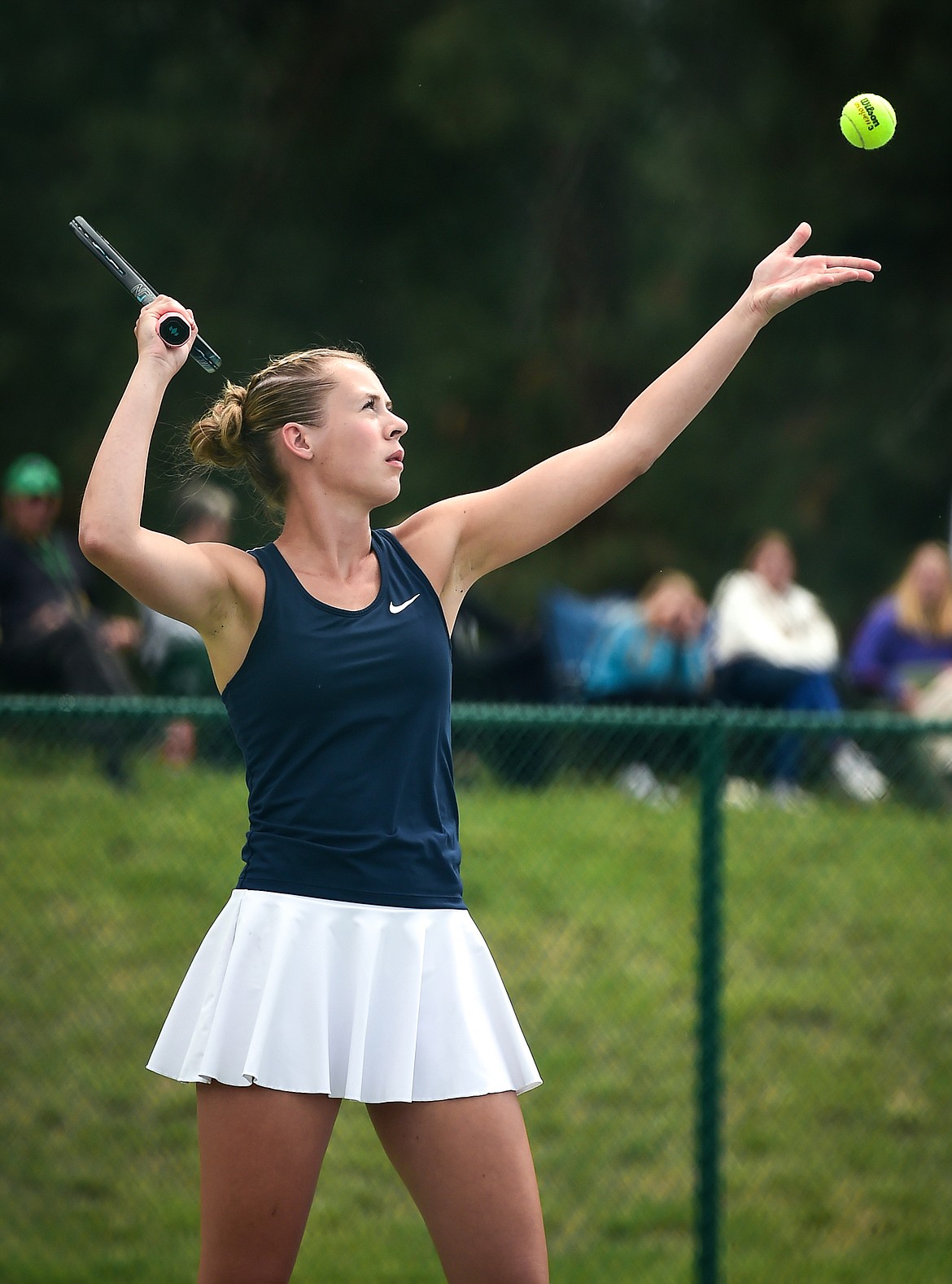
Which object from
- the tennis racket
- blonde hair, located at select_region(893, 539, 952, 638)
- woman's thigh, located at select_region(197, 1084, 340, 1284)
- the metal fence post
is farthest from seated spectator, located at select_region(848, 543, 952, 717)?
woman's thigh, located at select_region(197, 1084, 340, 1284)

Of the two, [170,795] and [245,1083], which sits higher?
[245,1083]

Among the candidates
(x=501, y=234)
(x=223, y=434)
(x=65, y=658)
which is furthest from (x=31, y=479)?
(x=501, y=234)

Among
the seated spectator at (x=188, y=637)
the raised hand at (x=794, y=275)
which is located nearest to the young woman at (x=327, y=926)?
the raised hand at (x=794, y=275)

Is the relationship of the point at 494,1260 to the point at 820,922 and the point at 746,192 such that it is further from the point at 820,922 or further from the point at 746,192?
the point at 746,192

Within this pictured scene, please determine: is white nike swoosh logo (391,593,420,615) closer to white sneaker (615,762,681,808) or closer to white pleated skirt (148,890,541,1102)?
white pleated skirt (148,890,541,1102)

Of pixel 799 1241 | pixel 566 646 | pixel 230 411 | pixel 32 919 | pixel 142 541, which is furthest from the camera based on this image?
pixel 566 646

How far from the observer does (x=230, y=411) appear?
2900mm

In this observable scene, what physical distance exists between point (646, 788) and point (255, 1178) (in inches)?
159

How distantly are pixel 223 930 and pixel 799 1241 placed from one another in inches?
111

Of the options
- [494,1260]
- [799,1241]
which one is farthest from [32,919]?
[494,1260]

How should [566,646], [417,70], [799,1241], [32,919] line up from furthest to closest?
[417,70] < [566,646] < [32,919] < [799,1241]

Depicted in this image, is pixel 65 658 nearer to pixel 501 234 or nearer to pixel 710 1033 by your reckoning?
pixel 710 1033

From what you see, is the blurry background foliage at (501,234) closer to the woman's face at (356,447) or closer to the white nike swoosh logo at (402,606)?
the woman's face at (356,447)

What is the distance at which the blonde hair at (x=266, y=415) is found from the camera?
9.26 feet
